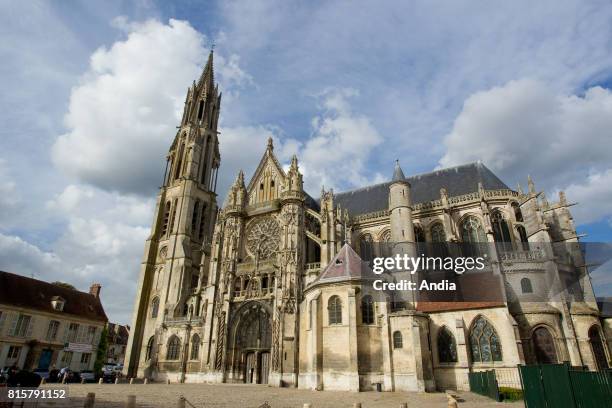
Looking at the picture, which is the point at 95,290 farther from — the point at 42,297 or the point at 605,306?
the point at 605,306

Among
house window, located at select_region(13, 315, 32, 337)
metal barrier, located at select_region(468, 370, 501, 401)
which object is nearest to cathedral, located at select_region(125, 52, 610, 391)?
metal barrier, located at select_region(468, 370, 501, 401)

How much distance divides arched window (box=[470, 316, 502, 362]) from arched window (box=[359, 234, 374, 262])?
10.1m

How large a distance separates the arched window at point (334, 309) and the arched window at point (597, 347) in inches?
516

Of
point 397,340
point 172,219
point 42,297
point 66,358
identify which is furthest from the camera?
point 172,219

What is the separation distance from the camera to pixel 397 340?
19016 mm

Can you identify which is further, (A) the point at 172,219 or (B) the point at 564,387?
(A) the point at 172,219

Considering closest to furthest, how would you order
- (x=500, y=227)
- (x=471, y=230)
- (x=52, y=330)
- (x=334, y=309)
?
(x=334, y=309) < (x=500, y=227) < (x=471, y=230) < (x=52, y=330)

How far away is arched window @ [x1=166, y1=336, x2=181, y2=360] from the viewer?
27330 mm

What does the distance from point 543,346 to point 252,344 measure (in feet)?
56.0

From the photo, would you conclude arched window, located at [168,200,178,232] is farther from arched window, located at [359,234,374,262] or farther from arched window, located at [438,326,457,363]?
arched window, located at [438,326,457,363]

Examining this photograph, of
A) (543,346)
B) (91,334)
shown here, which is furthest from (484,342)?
(91,334)

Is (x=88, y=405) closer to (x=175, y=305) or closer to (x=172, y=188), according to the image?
(x=175, y=305)

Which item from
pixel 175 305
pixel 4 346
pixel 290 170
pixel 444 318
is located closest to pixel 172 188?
pixel 175 305

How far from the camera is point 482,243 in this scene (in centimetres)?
2527
